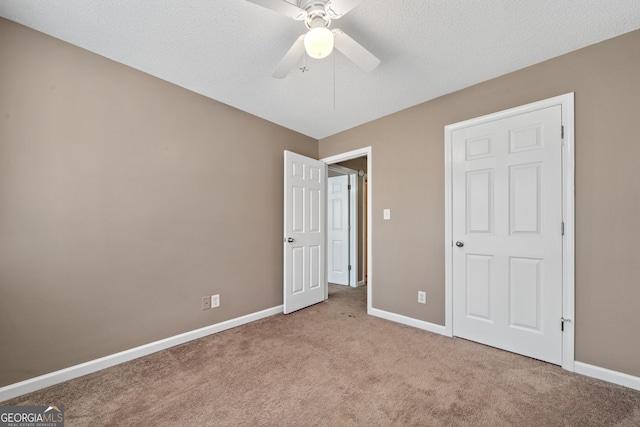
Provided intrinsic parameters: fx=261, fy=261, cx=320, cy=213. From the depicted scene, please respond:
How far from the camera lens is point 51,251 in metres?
1.81

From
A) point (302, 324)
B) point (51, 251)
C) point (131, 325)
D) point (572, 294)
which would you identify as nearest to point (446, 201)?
point (572, 294)

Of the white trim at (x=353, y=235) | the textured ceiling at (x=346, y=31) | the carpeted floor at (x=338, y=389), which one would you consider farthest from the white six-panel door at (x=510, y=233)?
the white trim at (x=353, y=235)

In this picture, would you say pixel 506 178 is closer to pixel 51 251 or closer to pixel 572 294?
pixel 572 294

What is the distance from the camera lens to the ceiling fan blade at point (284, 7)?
1.28 metres

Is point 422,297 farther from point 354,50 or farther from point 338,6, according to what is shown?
point 338,6

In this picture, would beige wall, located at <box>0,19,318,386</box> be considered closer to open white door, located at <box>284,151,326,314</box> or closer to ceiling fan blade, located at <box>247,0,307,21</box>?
open white door, located at <box>284,151,326,314</box>

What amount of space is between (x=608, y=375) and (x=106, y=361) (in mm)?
3619

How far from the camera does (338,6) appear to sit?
131 cm

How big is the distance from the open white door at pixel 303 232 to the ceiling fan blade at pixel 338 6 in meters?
1.92

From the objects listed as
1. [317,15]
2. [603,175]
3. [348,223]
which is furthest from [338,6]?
[348,223]

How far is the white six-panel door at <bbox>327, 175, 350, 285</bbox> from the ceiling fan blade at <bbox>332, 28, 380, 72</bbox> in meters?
3.07

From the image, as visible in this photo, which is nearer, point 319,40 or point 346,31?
point 319,40

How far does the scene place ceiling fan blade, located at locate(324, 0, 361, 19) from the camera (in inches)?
50.5
